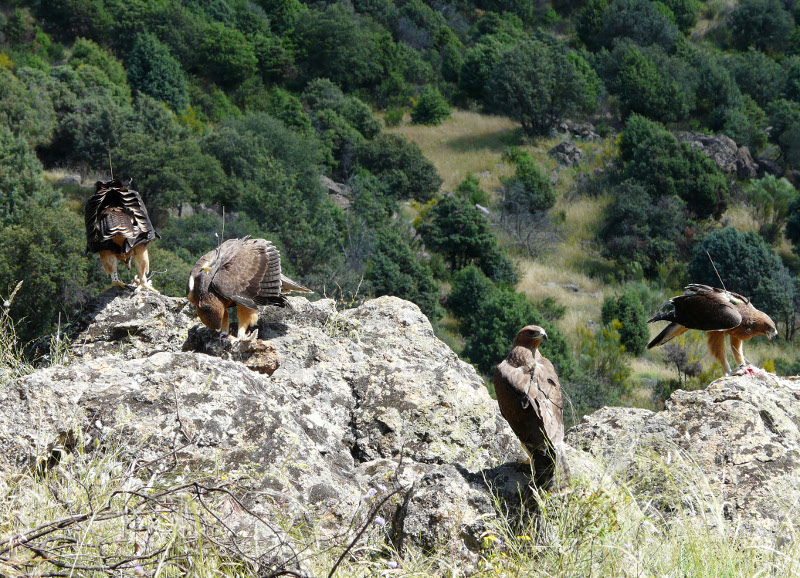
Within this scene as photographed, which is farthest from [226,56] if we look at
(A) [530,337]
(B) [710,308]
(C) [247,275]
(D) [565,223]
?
(A) [530,337]

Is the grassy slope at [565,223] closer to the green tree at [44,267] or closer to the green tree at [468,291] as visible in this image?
the green tree at [468,291]

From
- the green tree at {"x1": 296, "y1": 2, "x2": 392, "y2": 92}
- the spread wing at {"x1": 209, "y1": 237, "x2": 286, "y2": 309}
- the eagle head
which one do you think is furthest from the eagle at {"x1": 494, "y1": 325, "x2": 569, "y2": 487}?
the green tree at {"x1": 296, "y1": 2, "x2": 392, "y2": 92}

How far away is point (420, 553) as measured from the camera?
381 cm

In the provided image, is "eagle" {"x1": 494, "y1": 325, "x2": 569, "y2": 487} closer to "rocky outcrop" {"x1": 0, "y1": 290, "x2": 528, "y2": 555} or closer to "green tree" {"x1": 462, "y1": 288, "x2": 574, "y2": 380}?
"rocky outcrop" {"x1": 0, "y1": 290, "x2": 528, "y2": 555}

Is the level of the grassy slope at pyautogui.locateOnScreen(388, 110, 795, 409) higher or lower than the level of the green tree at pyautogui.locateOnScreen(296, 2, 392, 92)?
lower

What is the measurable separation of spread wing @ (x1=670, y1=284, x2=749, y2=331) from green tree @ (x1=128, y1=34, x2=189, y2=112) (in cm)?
4883

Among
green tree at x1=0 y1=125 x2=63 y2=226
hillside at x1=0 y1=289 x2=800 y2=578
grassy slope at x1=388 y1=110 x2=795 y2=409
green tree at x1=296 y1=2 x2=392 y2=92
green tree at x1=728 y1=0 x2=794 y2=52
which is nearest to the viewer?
hillside at x1=0 y1=289 x2=800 y2=578

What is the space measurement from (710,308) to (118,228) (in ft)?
16.0

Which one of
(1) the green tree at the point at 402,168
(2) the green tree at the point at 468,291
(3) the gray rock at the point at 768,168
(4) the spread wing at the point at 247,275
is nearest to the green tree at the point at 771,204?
(3) the gray rock at the point at 768,168

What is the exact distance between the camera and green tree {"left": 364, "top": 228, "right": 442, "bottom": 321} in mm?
33250

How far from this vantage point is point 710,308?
7219mm

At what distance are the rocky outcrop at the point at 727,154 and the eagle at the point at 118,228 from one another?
4800 centimetres

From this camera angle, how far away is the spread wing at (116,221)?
690cm

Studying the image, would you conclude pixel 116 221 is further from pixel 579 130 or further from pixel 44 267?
pixel 579 130
